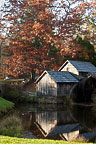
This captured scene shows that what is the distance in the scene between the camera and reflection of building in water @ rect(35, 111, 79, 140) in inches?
622

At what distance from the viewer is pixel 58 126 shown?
61.5 feet

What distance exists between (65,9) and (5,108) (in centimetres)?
2476

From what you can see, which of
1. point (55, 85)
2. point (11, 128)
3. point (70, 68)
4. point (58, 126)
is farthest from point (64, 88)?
point (11, 128)

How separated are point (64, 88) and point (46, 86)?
286 cm

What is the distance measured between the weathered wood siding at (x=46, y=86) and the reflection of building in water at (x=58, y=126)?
31.0 feet

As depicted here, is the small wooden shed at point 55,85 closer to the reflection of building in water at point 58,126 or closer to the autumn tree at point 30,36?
the autumn tree at point 30,36

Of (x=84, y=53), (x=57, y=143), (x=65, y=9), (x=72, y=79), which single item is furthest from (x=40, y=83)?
(x=57, y=143)

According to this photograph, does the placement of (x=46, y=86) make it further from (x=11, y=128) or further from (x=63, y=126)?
(x=11, y=128)

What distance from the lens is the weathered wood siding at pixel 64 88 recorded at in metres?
33.7

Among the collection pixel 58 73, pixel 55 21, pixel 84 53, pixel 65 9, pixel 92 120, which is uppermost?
pixel 65 9

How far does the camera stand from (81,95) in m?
34.8

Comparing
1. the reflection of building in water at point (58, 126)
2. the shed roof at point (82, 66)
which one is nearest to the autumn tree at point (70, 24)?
the shed roof at point (82, 66)

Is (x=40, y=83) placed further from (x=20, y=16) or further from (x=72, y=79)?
(x=20, y=16)

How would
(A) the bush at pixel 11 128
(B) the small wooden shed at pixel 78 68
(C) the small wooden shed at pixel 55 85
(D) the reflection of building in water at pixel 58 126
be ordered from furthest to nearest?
1. (B) the small wooden shed at pixel 78 68
2. (C) the small wooden shed at pixel 55 85
3. (D) the reflection of building in water at pixel 58 126
4. (A) the bush at pixel 11 128
